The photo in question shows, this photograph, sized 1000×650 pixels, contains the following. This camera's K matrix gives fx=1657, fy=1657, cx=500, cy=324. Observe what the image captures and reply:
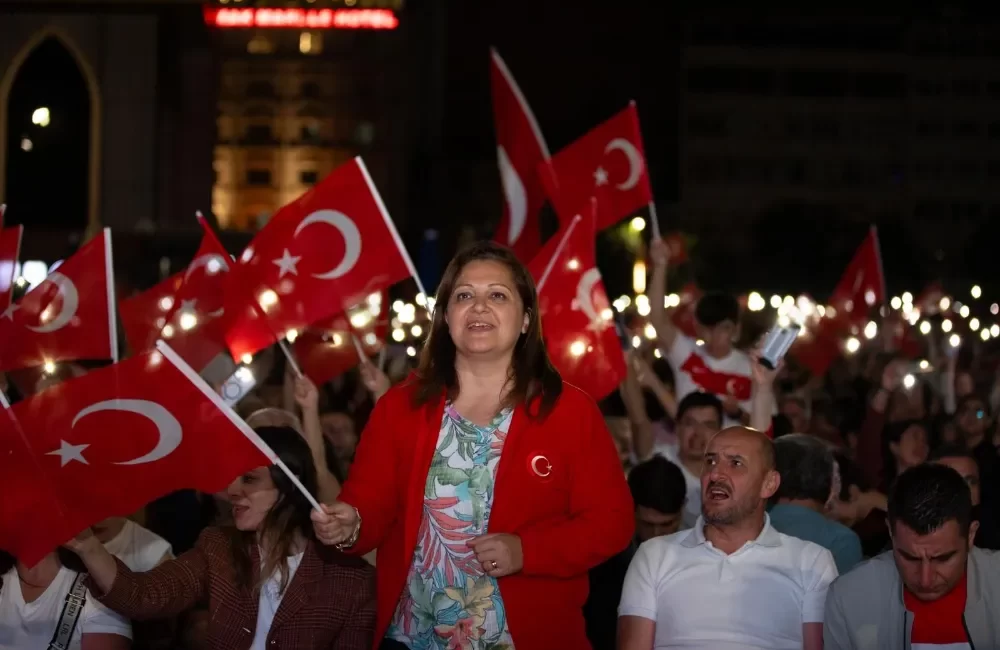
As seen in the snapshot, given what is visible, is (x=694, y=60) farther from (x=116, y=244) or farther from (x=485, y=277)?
(x=485, y=277)

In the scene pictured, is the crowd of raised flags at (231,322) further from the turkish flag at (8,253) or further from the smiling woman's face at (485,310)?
the smiling woman's face at (485,310)

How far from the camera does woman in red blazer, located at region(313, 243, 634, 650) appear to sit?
417 cm

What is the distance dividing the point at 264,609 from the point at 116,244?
195ft

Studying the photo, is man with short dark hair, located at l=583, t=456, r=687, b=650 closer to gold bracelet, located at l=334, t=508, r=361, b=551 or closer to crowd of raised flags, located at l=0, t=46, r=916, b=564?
crowd of raised flags, located at l=0, t=46, r=916, b=564

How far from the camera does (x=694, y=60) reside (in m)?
91.9

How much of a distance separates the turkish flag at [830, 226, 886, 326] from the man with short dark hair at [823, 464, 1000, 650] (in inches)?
389

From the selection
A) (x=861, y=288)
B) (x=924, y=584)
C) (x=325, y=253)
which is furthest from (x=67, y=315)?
(x=861, y=288)

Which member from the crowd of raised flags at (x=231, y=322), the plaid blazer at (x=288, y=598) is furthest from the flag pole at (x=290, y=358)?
the plaid blazer at (x=288, y=598)

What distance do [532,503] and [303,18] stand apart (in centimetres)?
8084

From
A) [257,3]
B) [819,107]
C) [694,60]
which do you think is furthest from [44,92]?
[819,107]

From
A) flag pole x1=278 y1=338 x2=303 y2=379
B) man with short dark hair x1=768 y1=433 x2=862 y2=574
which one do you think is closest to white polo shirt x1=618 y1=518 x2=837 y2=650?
man with short dark hair x1=768 y1=433 x2=862 y2=574

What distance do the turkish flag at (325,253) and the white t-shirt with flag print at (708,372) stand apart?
1.78 metres

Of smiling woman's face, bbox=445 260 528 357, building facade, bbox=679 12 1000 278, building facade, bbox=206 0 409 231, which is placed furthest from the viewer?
building facade, bbox=679 12 1000 278

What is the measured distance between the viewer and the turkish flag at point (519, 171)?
34.6 ft
